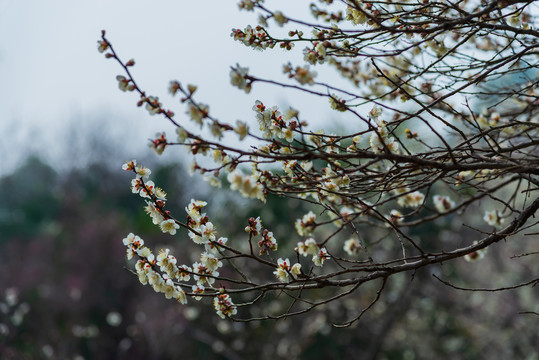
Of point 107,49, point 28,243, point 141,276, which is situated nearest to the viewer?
point 107,49

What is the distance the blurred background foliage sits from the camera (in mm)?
8367

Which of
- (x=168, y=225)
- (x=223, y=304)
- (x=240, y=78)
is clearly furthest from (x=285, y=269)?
(x=240, y=78)

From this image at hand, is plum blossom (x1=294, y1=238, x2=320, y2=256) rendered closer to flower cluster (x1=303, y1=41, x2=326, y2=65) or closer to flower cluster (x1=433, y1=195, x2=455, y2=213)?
flower cluster (x1=303, y1=41, x2=326, y2=65)

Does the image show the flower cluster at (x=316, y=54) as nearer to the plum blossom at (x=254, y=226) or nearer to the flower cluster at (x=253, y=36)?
the flower cluster at (x=253, y=36)

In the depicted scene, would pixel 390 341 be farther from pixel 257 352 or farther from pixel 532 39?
pixel 532 39

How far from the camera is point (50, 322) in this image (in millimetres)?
9867

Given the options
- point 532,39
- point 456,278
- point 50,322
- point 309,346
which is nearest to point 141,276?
point 532,39

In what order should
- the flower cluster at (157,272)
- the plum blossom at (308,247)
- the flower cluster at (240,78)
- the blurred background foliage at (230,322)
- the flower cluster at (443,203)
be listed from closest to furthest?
the flower cluster at (240,78) < the plum blossom at (308,247) < the flower cluster at (157,272) < the flower cluster at (443,203) < the blurred background foliage at (230,322)

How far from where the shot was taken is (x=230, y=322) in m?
8.73

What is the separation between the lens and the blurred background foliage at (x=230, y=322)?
837 centimetres

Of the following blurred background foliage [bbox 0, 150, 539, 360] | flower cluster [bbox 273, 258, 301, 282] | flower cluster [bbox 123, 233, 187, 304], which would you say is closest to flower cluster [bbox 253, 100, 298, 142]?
flower cluster [bbox 273, 258, 301, 282]

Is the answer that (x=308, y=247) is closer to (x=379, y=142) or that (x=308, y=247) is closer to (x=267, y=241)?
(x=267, y=241)

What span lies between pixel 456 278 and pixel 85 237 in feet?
28.1

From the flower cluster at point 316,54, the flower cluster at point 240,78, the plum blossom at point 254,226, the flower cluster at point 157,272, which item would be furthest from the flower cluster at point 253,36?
the flower cluster at point 157,272
